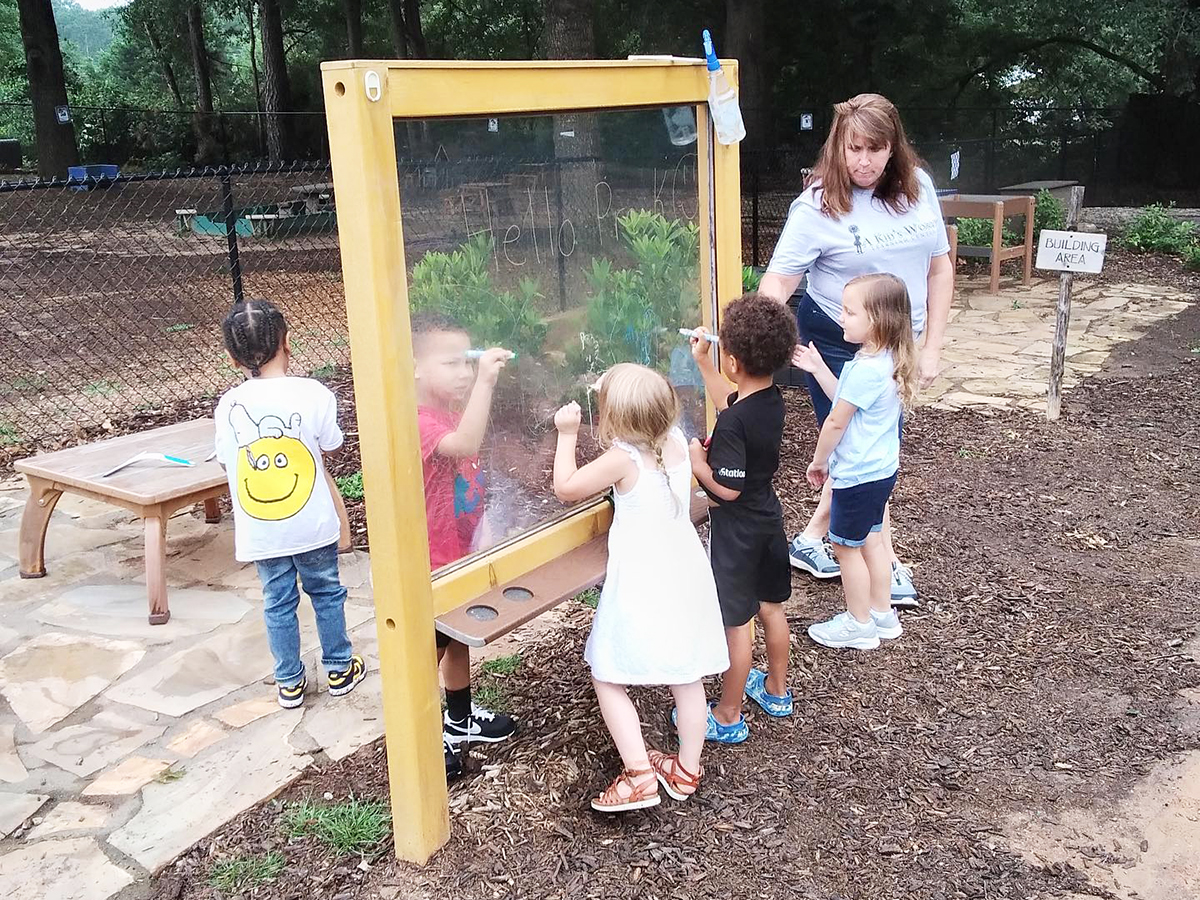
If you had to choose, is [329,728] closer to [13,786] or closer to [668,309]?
[13,786]

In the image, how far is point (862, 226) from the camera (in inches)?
127

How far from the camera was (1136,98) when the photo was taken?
53.4 feet

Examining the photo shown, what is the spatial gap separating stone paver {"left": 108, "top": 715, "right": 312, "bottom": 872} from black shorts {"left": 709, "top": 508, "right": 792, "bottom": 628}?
49.9 inches

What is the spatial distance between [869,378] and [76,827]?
2.47m

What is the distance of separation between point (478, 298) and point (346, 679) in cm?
153

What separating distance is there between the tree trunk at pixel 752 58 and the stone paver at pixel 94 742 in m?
15.1

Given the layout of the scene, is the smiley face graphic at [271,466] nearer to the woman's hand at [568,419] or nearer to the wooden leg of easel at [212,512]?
the woman's hand at [568,419]

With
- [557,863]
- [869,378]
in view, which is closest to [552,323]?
[869,378]

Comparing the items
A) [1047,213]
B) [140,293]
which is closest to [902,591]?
[140,293]

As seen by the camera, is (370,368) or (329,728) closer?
(370,368)

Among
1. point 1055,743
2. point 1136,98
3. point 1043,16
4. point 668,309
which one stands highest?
point 1043,16

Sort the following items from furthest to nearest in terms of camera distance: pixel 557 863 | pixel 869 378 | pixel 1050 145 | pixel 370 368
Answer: pixel 1050 145, pixel 869 378, pixel 557 863, pixel 370 368

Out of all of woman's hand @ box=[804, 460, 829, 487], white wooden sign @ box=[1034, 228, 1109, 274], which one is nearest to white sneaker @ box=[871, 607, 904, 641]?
woman's hand @ box=[804, 460, 829, 487]

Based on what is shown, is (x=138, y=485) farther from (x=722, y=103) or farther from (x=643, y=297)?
(x=722, y=103)
